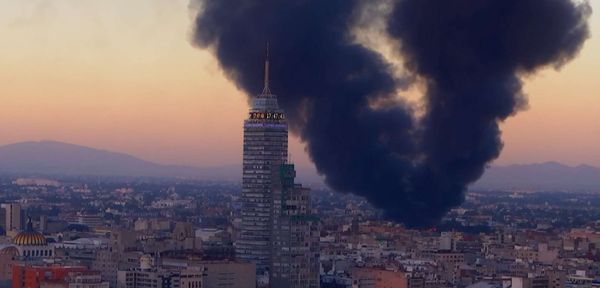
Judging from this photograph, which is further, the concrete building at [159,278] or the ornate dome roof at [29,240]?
the ornate dome roof at [29,240]

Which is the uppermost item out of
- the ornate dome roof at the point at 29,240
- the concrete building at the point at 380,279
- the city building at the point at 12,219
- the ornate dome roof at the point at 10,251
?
the city building at the point at 12,219

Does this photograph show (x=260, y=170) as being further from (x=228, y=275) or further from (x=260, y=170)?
(x=228, y=275)

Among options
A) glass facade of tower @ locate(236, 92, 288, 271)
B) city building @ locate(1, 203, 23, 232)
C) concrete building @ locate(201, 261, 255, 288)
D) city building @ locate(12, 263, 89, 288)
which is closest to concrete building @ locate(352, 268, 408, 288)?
glass facade of tower @ locate(236, 92, 288, 271)

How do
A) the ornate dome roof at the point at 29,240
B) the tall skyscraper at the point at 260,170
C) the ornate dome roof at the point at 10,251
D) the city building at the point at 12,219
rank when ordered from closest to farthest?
1. the tall skyscraper at the point at 260,170
2. the ornate dome roof at the point at 10,251
3. the ornate dome roof at the point at 29,240
4. the city building at the point at 12,219

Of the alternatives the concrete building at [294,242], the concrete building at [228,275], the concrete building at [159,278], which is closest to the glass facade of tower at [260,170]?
the concrete building at [294,242]

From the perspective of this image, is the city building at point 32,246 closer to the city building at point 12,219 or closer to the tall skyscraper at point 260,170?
the tall skyscraper at point 260,170

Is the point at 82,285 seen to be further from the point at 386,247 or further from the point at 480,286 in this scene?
the point at 386,247

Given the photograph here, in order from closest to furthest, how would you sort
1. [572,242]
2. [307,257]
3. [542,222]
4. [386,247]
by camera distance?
1. [307,257]
2. [386,247]
3. [572,242]
4. [542,222]

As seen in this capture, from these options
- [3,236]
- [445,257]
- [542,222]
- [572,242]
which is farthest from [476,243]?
[542,222]
